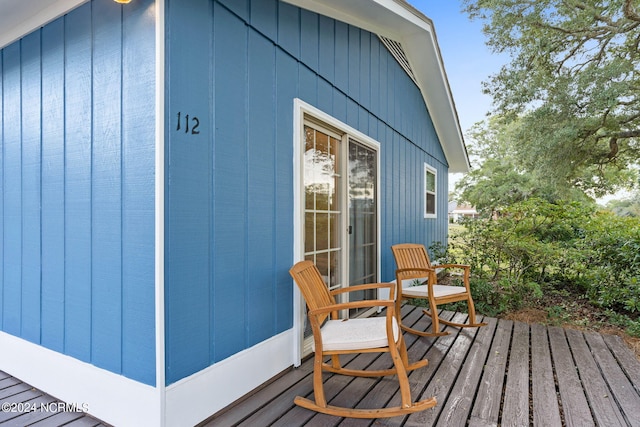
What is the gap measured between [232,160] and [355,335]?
4.39ft

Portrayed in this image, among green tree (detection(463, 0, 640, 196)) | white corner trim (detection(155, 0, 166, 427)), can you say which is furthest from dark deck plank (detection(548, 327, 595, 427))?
green tree (detection(463, 0, 640, 196))

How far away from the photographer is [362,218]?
3.88 metres

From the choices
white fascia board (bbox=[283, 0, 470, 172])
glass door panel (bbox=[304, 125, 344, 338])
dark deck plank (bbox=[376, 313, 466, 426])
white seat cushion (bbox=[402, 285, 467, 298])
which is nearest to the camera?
dark deck plank (bbox=[376, 313, 466, 426])

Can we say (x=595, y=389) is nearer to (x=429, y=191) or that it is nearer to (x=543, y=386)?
(x=543, y=386)

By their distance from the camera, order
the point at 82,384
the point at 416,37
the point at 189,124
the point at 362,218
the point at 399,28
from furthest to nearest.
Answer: the point at 416,37, the point at 399,28, the point at 362,218, the point at 82,384, the point at 189,124

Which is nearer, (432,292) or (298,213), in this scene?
(298,213)

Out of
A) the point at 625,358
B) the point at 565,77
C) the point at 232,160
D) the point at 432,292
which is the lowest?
the point at 625,358

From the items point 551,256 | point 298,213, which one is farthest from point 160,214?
point 551,256

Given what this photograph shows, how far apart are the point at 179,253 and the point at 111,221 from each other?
0.47 m

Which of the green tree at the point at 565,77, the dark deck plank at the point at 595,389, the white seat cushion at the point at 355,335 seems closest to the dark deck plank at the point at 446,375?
the white seat cushion at the point at 355,335

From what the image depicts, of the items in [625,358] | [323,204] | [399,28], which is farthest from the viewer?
[399,28]

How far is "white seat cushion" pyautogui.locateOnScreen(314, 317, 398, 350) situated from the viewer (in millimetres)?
1991

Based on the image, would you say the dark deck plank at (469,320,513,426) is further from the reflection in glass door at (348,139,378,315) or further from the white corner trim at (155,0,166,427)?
the white corner trim at (155,0,166,427)

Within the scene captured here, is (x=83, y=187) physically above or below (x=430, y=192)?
below
